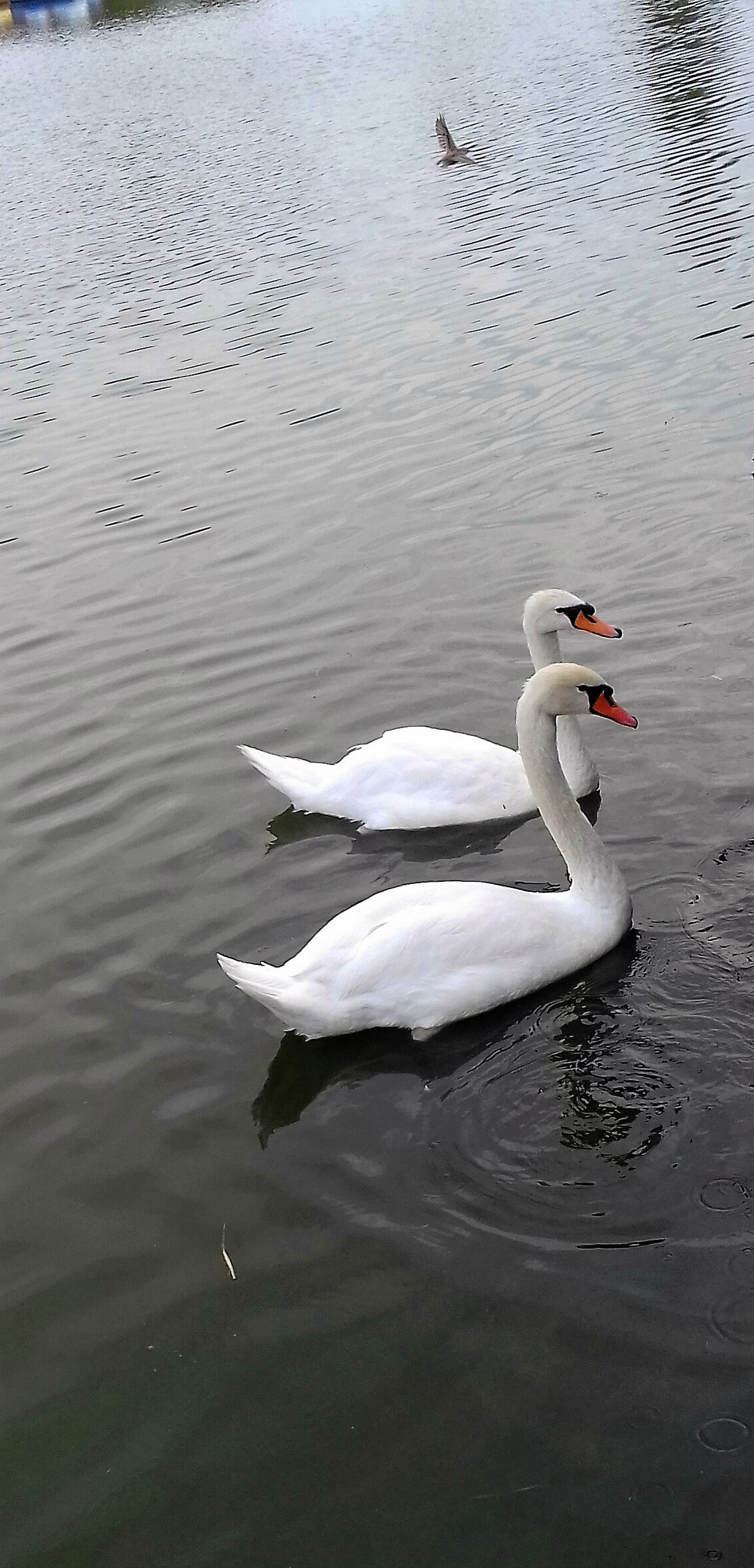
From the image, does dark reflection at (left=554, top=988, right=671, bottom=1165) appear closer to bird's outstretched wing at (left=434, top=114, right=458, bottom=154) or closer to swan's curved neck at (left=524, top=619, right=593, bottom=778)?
swan's curved neck at (left=524, top=619, right=593, bottom=778)

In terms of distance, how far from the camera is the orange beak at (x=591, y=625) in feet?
21.7

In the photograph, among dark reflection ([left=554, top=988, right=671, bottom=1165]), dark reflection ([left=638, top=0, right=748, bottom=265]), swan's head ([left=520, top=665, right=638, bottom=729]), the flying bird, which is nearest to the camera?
dark reflection ([left=554, top=988, right=671, bottom=1165])

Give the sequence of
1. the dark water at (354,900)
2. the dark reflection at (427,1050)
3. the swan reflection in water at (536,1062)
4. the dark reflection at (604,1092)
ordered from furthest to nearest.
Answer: the dark reflection at (427,1050) → the swan reflection in water at (536,1062) → the dark reflection at (604,1092) → the dark water at (354,900)

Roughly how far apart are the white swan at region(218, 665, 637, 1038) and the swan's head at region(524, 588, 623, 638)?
135 cm

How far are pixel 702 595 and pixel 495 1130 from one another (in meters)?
4.28

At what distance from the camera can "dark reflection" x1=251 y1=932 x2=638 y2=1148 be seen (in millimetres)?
4996

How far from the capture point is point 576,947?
5395 millimetres

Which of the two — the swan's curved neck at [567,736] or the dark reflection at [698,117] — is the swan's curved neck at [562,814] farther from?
the dark reflection at [698,117]

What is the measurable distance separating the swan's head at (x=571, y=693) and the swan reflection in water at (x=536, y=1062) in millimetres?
905

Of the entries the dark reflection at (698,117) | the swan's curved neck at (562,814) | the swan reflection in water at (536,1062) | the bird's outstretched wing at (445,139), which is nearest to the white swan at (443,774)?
the swan's curved neck at (562,814)

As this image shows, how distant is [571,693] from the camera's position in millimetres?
5844

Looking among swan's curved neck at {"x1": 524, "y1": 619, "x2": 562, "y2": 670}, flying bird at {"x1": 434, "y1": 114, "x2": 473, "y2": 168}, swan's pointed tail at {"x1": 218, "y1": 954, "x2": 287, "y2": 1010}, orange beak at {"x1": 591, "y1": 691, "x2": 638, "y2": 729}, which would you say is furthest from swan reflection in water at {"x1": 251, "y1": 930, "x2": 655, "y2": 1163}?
flying bird at {"x1": 434, "y1": 114, "x2": 473, "y2": 168}

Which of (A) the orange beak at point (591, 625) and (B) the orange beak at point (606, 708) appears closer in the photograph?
(B) the orange beak at point (606, 708)

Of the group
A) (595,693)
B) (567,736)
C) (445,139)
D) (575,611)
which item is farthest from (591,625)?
(445,139)
